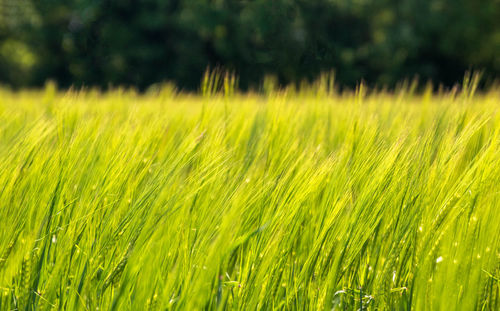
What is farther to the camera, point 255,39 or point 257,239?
point 255,39

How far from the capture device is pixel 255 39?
49.7 feet

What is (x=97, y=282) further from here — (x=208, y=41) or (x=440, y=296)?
(x=208, y=41)

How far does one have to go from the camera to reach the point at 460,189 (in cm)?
100

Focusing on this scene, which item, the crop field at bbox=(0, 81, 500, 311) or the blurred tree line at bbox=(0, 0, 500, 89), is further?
the blurred tree line at bbox=(0, 0, 500, 89)

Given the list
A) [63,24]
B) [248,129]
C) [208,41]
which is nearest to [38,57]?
[63,24]

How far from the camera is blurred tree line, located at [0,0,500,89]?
13.8 metres

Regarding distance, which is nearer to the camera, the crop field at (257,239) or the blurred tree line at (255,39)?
the crop field at (257,239)

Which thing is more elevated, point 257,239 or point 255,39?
point 255,39

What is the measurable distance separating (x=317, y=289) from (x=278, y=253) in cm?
11

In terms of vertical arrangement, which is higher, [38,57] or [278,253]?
[278,253]

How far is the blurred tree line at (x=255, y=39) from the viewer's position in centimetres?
1378

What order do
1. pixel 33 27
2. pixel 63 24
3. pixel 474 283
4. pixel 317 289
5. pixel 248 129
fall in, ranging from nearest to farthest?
pixel 474 283 < pixel 317 289 < pixel 248 129 < pixel 33 27 < pixel 63 24

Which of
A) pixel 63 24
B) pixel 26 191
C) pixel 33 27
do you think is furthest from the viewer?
pixel 63 24

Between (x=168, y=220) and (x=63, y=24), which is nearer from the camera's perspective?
(x=168, y=220)
